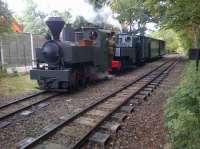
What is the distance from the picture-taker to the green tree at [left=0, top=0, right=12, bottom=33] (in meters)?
14.6

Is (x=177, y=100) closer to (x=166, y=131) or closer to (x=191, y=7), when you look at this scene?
(x=166, y=131)

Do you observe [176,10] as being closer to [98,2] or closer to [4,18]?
[98,2]

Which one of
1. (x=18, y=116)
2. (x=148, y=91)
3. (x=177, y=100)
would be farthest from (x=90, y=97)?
(x=177, y=100)

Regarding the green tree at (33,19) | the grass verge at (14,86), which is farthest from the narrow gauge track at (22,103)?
the green tree at (33,19)

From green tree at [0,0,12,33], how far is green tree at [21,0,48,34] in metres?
27.5

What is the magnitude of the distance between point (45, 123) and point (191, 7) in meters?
5.44

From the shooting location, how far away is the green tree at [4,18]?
47.9 ft

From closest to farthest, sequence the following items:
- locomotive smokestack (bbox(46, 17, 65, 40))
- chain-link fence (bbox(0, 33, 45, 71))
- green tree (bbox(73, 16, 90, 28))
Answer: locomotive smokestack (bbox(46, 17, 65, 40)) → chain-link fence (bbox(0, 33, 45, 71)) → green tree (bbox(73, 16, 90, 28))

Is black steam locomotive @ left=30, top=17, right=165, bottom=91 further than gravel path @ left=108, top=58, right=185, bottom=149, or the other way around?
black steam locomotive @ left=30, top=17, right=165, bottom=91

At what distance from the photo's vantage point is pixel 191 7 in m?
8.44

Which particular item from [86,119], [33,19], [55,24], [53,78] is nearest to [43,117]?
[86,119]

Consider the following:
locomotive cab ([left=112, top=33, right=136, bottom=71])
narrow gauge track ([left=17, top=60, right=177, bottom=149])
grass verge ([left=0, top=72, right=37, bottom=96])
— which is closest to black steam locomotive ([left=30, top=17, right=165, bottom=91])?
grass verge ([left=0, top=72, right=37, bottom=96])

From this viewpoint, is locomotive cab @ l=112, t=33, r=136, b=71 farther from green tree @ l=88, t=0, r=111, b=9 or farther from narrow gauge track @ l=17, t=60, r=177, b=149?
narrow gauge track @ l=17, t=60, r=177, b=149

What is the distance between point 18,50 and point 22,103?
9629 mm
